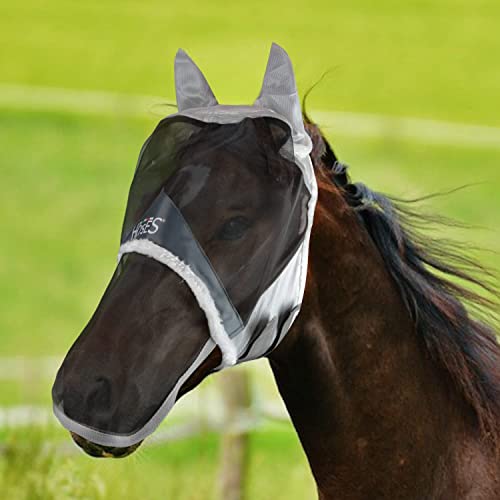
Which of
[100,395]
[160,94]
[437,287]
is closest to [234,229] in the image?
[100,395]

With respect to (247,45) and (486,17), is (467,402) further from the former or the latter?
(486,17)

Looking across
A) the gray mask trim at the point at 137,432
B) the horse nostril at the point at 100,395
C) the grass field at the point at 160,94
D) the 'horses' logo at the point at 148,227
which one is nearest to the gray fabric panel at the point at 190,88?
the 'horses' logo at the point at 148,227

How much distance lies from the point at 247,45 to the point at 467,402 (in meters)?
17.3

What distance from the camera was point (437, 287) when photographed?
2.66 m

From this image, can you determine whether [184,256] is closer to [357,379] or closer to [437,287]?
[357,379]

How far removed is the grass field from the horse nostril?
378 cm

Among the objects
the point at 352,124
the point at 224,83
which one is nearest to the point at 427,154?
the point at 352,124

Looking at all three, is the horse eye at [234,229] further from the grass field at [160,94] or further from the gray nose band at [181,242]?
the grass field at [160,94]

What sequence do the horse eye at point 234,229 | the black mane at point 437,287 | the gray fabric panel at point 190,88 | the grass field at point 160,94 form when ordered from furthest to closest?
the grass field at point 160,94 → the black mane at point 437,287 → the gray fabric panel at point 190,88 → the horse eye at point 234,229

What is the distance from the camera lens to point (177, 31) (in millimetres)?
20953

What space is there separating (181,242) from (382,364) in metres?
0.61

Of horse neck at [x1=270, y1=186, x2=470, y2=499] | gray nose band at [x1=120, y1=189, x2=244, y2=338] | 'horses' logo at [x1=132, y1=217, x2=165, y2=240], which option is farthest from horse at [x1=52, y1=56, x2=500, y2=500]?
'horses' logo at [x1=132, y1=217, x2=165, y2=240]

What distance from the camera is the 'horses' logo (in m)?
2.17

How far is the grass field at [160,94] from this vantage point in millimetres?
13430
